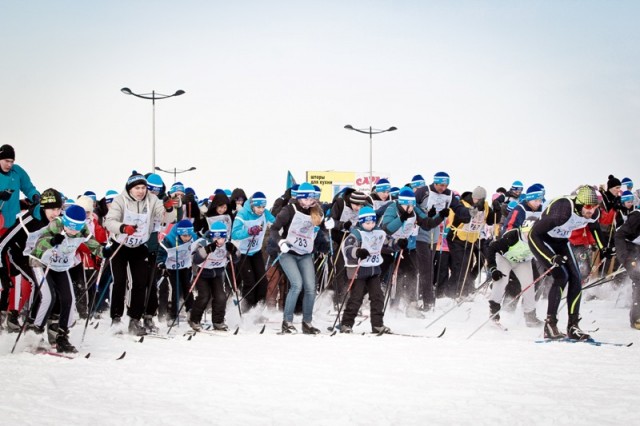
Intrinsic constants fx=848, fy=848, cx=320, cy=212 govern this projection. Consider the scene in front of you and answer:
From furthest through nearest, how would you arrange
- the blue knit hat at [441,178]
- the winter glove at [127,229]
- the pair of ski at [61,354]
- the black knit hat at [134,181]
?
the blue knit hat at [441,178] → the black knit hat at [134,181] → the winter glove at [127,229] → the pair of ski at [61,354]

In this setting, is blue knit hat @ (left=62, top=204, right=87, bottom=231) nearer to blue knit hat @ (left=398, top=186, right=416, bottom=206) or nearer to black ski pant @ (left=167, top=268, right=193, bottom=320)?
black ski pant @ (left=167, top=268, right=193, bottom=320)

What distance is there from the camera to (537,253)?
10.0 meters

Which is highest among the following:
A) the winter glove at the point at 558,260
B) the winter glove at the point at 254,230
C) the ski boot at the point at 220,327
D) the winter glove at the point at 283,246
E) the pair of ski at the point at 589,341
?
the winter glove at the point at 254,230

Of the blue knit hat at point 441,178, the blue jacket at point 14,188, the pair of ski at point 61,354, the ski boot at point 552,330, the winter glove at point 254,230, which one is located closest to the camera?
the pair of ski at point 61,354

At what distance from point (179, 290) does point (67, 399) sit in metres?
6.43

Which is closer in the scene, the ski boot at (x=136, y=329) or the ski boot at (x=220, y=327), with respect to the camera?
the ski boot at (x=136, y=329)

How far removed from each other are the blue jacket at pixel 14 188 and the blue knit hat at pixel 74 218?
2.09 meters

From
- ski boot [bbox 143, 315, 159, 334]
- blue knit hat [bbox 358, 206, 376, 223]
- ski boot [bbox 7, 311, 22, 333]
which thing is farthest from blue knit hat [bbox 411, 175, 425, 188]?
ski boot [bbox 7, 311, 22, 333]

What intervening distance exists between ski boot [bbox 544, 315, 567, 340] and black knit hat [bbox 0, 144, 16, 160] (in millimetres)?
6477

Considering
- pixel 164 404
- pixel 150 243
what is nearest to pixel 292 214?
pixel 150 243

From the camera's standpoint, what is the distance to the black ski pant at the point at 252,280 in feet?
39.5

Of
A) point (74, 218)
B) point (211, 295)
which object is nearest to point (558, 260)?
point (211, 295)

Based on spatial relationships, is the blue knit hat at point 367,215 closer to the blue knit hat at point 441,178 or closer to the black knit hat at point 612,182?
the blue knit hat at point 441,178

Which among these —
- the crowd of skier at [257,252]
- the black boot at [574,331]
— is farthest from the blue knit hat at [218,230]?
the black boot at [574,331]
